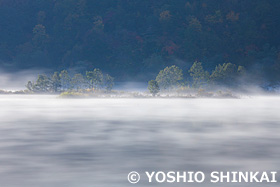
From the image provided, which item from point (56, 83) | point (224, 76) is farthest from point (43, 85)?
point (224, 76)

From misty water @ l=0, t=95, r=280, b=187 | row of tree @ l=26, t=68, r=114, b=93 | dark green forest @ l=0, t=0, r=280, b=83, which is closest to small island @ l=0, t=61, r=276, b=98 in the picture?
row of tree @ l=26, t=68, r=114, b=93

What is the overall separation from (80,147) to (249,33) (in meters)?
84.4

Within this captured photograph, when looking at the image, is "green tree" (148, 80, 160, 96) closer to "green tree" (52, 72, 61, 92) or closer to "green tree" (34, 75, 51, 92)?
"green tree" (52, 72, 61, 92)

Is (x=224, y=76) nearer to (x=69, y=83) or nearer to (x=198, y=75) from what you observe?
(x=198, y=75)

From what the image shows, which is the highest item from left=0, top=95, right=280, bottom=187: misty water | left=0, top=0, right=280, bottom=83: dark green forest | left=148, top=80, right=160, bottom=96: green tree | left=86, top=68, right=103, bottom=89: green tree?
left=0, top=0, right=280, bottom=83: dark green forest

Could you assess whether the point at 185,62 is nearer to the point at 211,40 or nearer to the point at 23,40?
the point at 211,40

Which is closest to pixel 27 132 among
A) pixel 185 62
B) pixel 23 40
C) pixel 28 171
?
pixel 28 171

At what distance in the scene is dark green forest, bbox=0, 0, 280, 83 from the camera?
9294cm

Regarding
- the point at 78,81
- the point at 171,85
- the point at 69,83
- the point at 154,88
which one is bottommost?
the point at 154,88

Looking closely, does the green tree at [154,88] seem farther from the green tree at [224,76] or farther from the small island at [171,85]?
the green tree at [224,76]

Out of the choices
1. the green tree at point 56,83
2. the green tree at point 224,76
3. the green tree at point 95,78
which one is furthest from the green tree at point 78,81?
the green tree at point 224,76

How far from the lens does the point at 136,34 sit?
4063 inches

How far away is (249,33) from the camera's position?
93500 millimetres

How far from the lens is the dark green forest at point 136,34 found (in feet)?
305
